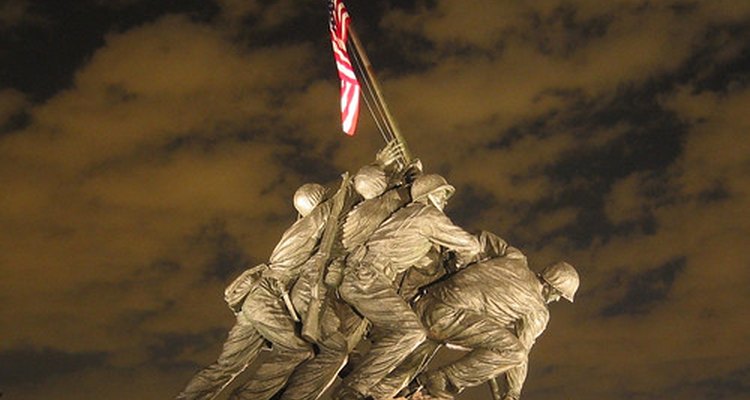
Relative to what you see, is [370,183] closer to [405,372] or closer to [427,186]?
[427,186]

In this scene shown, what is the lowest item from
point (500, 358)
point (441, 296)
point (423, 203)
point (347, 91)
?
point (500, 358)

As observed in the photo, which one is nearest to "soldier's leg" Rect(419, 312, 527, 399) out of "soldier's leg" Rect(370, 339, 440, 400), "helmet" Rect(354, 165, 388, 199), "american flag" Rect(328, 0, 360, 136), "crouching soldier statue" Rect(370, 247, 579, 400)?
"crouching soldier statue" Rect(370, 247, 579, 400)

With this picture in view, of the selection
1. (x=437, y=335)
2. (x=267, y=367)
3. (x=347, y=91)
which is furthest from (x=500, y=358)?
(x=347, y=91)

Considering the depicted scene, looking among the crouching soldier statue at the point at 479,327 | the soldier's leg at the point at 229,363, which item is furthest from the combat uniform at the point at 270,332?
the crouching soldier statue at the point at 479,327

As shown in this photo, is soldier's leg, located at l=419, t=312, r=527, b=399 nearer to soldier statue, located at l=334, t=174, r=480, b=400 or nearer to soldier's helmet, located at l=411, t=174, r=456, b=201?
soldier statue, located at l=334, t=174, r=480, b=400

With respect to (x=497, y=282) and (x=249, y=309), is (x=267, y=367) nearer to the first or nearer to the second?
(x=249, y=309)

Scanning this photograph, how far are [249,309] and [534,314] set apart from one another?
3.22 meters

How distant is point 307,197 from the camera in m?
14.2

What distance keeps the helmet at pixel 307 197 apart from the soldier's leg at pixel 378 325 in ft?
3.91

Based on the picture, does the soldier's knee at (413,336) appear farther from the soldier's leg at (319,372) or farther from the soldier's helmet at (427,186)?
the soldier's helmet at (427,186)

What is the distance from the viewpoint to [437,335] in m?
13.3

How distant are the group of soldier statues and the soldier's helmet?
0.04 feet

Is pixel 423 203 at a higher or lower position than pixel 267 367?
higher

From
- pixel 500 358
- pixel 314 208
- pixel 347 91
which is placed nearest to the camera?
pixel 500 358
